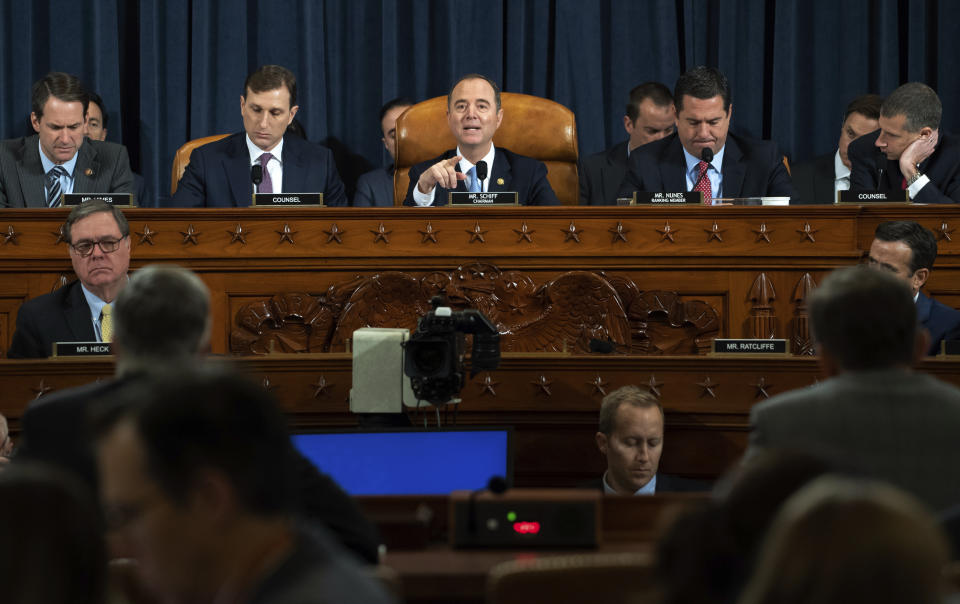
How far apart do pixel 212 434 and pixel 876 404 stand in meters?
1.17

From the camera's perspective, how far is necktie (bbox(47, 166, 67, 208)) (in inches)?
218

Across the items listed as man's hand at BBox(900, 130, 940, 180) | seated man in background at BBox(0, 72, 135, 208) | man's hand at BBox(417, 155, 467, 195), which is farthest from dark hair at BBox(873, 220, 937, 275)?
seated man in background at BBox(0, 72, 135, 208)

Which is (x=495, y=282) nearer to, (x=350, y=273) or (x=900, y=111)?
(x=350, y=273)

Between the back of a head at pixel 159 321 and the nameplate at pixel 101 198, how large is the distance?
2680 mm

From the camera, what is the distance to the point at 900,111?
540 cm

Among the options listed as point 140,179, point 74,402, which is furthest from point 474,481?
Answer: point 140,179

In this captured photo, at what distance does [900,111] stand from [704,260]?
157 cm

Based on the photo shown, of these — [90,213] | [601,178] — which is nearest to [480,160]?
[601,178]

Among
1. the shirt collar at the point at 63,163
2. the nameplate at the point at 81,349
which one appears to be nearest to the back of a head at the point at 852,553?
the nameplate at the point at 81,349

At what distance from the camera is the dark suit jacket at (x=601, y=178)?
Answer: 6078 mm

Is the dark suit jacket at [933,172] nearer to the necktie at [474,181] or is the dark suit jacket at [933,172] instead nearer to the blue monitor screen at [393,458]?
the necktie at [474,181]

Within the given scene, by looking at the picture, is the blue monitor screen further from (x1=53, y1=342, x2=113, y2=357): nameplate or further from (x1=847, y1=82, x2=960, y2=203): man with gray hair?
(x1=847, y1=82, x2=960, y2=203): man with gray hair

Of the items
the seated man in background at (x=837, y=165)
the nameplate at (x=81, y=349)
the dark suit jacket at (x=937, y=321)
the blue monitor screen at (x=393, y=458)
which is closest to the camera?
the blue monitor screen at (x=393, y=458)

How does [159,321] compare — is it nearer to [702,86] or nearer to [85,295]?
[85,295]
